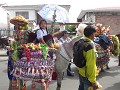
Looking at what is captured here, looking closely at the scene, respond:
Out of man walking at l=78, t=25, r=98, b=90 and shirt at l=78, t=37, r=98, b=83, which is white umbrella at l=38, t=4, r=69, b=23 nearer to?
man walking at l=78, t=25, r=98, b=90

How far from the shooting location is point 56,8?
27.5ft

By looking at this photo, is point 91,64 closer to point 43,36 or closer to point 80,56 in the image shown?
point 80,56

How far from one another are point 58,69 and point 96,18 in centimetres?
1935

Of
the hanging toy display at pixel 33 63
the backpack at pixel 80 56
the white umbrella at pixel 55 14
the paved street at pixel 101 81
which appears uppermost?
the white umbrella at pixel 55 14

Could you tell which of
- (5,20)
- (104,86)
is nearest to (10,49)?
(104,86)

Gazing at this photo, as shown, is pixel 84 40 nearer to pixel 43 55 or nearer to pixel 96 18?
pixel 43 55

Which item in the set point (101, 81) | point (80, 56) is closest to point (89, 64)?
point (80, 56)

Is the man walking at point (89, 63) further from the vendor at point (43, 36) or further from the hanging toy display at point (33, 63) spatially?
the vendor at point (43, 36)

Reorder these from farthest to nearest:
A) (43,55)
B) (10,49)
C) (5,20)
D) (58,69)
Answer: (5,20)
(58,69)
(10,49)
(43,55)

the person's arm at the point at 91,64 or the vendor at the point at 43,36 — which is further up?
the vendor at the point at 43,36

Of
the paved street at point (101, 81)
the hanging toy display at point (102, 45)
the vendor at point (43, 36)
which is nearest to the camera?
the vendor at point (43, 36)

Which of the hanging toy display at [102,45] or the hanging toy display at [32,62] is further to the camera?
the hanging toy display at [102,45]

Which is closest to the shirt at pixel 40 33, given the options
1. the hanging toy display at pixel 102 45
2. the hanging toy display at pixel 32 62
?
the hanging toy display at pixel 32 62

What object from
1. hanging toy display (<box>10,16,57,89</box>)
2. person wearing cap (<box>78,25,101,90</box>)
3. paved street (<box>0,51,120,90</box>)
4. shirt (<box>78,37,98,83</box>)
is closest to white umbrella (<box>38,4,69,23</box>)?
paved street (<box>0,51,120,90</box>)
